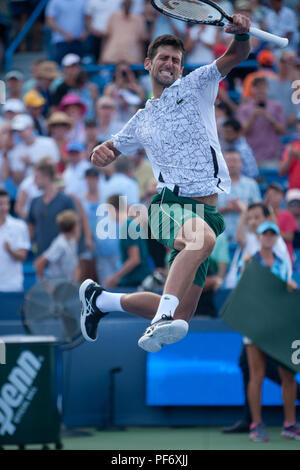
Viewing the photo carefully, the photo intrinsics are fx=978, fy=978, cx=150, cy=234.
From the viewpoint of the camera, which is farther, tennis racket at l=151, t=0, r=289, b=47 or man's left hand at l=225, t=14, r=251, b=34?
tennis racket at l=151, t=0, r=289, b=47

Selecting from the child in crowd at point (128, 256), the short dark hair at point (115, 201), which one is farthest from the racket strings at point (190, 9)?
the short dark hair at point (115, 201)

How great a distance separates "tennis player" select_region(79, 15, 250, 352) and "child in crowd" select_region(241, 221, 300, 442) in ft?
8.88

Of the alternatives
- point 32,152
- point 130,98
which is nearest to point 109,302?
point 32,152

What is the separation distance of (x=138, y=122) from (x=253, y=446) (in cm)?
347

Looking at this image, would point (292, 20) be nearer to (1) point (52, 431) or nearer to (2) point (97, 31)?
(2) point (97, 31)

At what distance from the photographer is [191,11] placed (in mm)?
5969

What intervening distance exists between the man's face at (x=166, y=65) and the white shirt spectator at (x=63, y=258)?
14.6 ft

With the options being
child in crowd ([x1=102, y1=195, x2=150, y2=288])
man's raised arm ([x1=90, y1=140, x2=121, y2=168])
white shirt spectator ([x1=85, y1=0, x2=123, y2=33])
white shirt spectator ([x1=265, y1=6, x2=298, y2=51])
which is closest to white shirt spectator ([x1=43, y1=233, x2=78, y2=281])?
child in crowd ([x1=102, y1=195, x2=150, y2=288])

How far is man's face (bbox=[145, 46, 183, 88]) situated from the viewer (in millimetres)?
5996

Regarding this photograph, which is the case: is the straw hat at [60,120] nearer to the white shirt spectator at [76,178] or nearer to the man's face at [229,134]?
the white shirt spectator at [76,178]

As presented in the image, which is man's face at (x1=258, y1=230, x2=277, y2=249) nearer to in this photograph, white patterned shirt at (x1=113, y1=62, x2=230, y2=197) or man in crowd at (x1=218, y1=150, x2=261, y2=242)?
man in crowd at (x1=218, y1=150, x2=261, y2=242)

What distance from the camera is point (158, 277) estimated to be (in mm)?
9562

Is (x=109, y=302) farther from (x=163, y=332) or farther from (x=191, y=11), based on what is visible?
(x=191, y=11)

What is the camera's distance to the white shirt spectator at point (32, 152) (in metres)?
12.3
